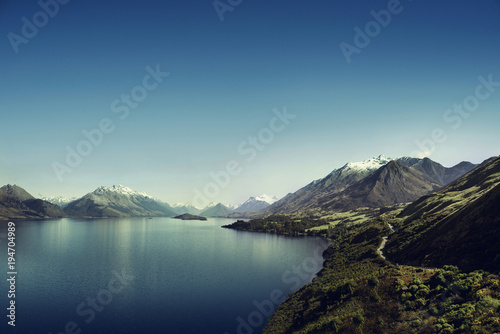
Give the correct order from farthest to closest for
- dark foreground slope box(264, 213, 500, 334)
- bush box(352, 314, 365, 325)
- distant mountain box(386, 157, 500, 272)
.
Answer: distant mountain box(386, 157, 500, 272) → bush box(352, 314, 365, 325) → dark foreground slope box(264, 213, 500, 334)

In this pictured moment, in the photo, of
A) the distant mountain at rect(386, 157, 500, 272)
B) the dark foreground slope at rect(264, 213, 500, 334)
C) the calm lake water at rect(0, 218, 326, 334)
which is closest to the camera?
the dark foreground slope at rect(264, 213, 500, 334)

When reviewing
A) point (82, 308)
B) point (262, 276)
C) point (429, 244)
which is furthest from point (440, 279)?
point (82, 308)

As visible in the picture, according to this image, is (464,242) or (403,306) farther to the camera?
(464,242)

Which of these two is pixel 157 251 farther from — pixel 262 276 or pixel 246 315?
pixel 246 315

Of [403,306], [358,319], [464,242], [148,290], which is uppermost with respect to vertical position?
[464,242]

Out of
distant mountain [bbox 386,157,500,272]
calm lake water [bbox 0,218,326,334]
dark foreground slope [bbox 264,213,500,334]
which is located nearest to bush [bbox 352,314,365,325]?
dark foreground slope [bbox 264,213,500,334]

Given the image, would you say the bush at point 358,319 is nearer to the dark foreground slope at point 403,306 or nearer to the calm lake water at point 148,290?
the dark foreground slope at point 403,306

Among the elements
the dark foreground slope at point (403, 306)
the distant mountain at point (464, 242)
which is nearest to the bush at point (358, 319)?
the dark foreground slope at point (403, 306)

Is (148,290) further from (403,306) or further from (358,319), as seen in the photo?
(403,306)

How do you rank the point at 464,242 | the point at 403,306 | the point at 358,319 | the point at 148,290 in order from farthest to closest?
the point at 148,290 → the point at 464,242 → the point at 358,319 → the point at 403,306

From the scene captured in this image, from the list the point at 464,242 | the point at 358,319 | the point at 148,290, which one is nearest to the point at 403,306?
A: the point at 358,319

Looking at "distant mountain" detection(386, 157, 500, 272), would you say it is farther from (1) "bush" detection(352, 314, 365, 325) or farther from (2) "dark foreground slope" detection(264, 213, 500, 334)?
(1) "bush" detection(352, 314, 365, 325)

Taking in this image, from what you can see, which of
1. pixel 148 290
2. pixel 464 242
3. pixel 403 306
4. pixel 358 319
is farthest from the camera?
pixel 148 290
